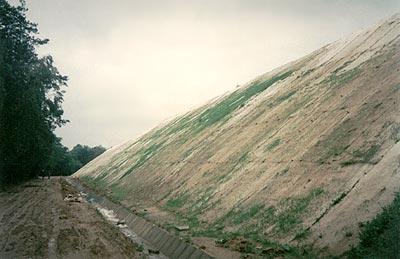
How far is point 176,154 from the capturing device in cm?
3488

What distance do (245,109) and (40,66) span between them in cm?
2116

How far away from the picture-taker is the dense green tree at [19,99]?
110 ft

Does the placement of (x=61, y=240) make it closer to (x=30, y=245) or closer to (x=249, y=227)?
(x=30, y=245)

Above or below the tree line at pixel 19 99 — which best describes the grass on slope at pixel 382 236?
below

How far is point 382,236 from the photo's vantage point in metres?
9.78

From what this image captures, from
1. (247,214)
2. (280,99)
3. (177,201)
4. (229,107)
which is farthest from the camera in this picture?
(229,107)

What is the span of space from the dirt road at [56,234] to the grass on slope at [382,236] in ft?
24.4

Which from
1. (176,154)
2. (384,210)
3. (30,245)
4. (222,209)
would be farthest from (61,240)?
(176,154)

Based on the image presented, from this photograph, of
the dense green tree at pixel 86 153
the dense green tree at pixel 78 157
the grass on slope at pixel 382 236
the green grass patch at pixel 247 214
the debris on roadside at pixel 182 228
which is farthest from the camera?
the dense green tree at pixel 86 153

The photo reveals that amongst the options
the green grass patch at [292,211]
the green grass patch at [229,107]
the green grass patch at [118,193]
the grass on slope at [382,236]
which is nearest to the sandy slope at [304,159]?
the green grass patch at [292,211]

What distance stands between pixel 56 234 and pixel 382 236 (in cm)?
1188

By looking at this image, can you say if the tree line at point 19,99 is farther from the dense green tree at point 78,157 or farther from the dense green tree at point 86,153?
the dense green tree at point 86,153

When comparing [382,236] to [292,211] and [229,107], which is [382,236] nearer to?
[292,211]

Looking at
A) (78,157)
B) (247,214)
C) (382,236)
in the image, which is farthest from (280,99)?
A: (78,157)
